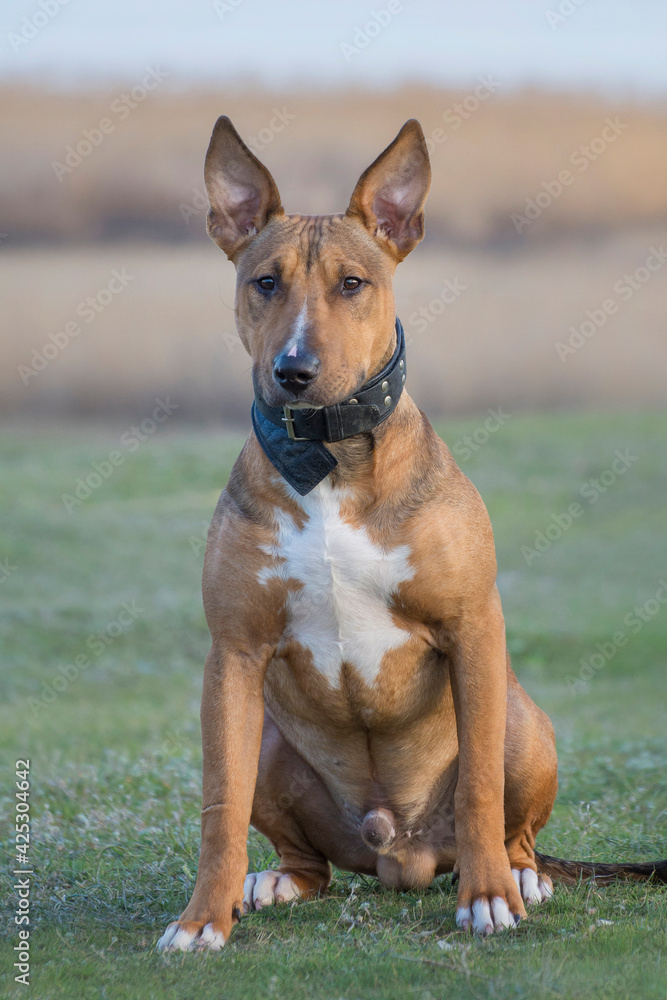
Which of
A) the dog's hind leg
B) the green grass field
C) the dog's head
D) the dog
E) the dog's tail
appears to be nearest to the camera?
the green grass field

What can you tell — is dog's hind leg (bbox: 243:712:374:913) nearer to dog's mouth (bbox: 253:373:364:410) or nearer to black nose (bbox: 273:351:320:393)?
dog's mouth (bbox: 253:373:364:410)

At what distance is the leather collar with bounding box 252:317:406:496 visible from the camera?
4.20 meters

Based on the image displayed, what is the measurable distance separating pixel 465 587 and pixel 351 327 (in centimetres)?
106

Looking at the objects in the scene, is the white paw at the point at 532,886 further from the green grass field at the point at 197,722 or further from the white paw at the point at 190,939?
the white paw at the point at 190,939

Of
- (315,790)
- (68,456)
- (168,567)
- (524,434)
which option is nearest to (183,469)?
(68,456)

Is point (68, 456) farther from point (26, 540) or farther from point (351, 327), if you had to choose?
point (351, 327)

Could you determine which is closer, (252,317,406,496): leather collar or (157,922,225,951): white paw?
(157,922,225,951): white paw

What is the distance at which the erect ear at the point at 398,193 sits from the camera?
4461 mm

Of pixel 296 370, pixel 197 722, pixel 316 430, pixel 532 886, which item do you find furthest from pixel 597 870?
pixel 197 722

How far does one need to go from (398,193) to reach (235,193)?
2.22 feet

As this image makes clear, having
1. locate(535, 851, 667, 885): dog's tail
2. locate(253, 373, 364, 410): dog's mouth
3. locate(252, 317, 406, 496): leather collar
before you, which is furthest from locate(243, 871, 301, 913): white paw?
locate(253, 373, 364, 410): dog's mouth

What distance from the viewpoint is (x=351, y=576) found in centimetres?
418

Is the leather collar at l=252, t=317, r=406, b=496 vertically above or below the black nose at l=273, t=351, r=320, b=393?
below

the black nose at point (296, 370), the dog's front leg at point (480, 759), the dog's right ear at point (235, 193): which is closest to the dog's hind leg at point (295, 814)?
the dog's front leg at point (480, 759)
